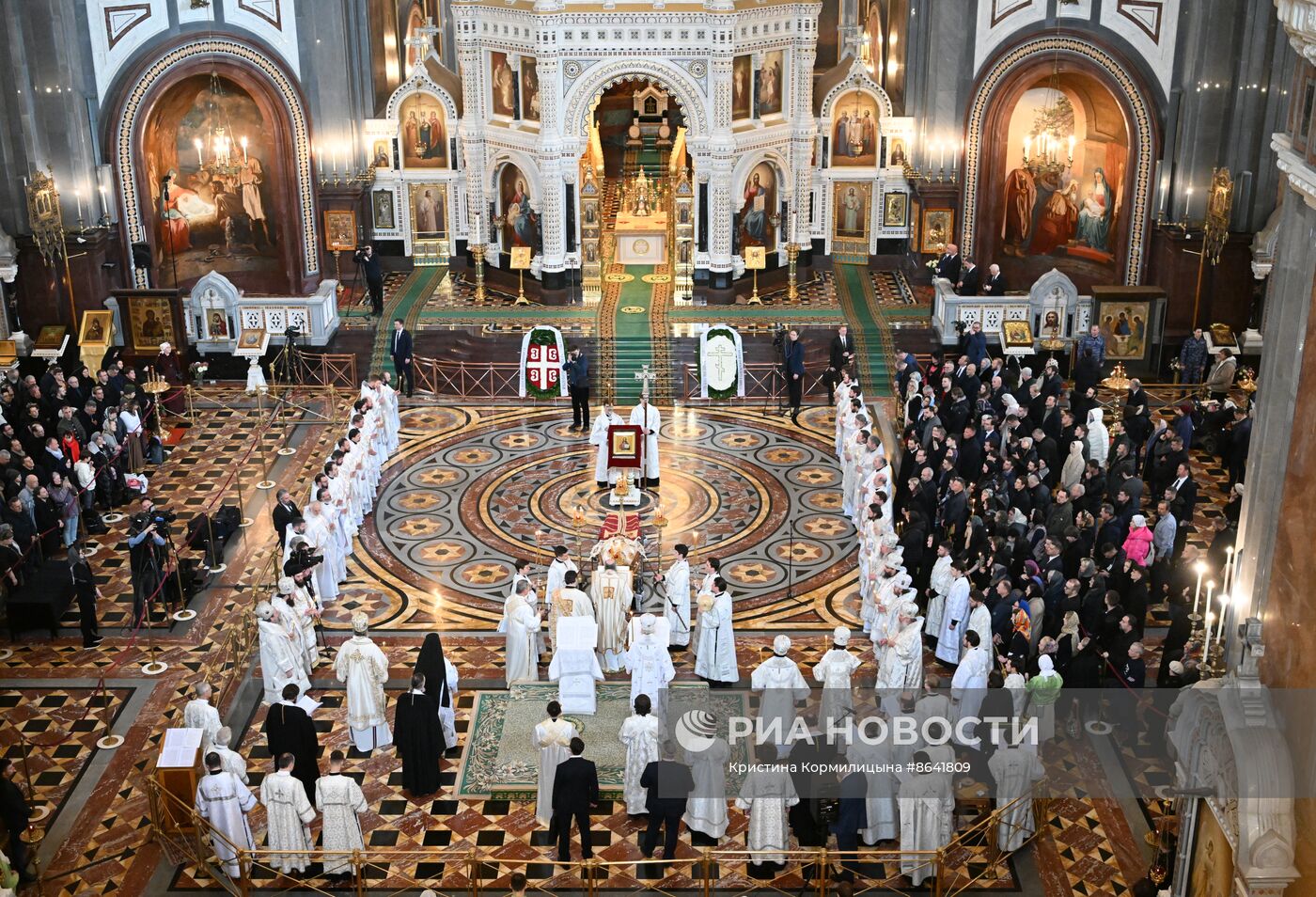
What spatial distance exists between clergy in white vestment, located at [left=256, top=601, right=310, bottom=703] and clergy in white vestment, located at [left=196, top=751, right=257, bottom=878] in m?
2.16

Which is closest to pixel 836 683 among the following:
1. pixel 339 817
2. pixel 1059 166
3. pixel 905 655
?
pixel 905 655

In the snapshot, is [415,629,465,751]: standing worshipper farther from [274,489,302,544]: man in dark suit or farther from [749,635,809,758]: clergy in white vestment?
[274,489,302,544]: man in dark suit

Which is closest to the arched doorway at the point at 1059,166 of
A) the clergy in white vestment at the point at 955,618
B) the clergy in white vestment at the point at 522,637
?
the clergy in white vestment at the point at 955,618

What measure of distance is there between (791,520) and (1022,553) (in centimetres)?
425

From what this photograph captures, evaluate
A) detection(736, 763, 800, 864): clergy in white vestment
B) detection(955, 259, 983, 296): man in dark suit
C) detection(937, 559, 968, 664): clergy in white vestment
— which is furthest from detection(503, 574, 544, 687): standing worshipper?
detection(955, 259, 983, 296): man in dark suit

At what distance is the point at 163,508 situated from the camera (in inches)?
783

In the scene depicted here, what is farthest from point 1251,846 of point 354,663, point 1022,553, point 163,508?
point 163,508

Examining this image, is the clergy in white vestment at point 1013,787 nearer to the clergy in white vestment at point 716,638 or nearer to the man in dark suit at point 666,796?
the man in dark suit at point 666,796

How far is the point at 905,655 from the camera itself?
47.7 ft

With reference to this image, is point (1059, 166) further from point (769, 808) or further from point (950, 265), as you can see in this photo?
point (769, 808)

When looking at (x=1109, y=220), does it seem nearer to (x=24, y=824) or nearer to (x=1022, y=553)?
(x=1022, y=553)

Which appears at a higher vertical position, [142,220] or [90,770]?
[142,220]

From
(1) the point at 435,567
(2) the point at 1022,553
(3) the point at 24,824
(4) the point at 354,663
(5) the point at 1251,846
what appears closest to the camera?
(5) the point at 1251,846

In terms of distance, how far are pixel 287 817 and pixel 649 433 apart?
893 cm
